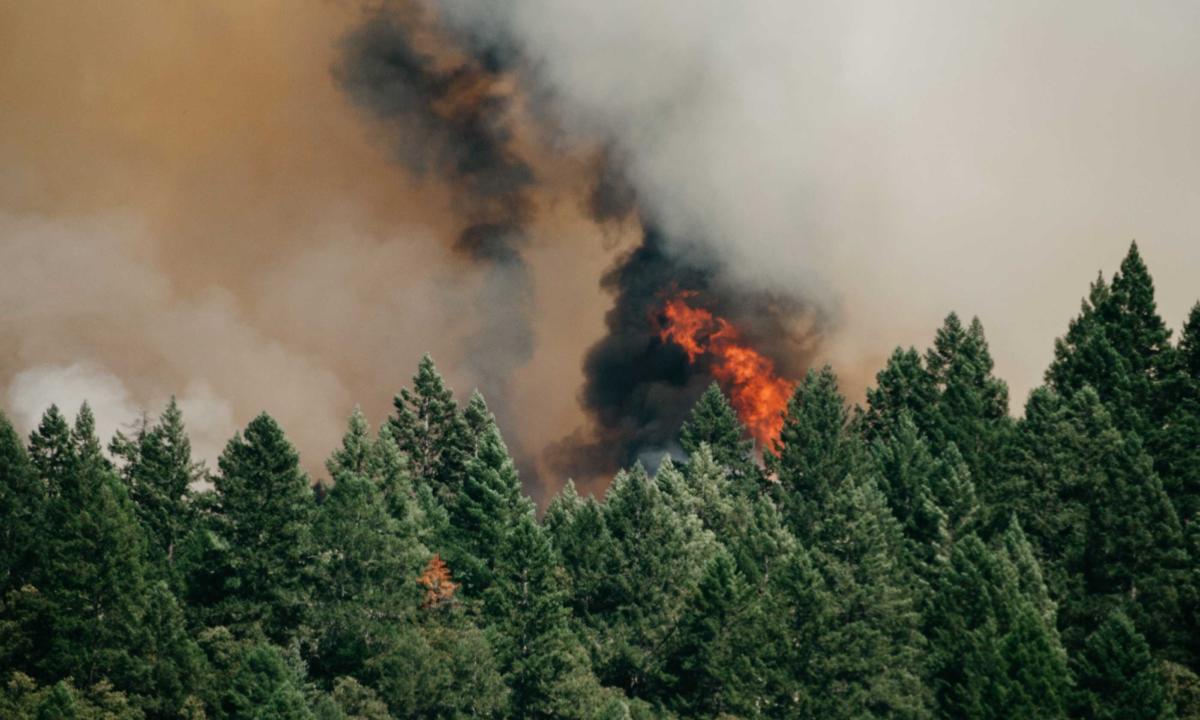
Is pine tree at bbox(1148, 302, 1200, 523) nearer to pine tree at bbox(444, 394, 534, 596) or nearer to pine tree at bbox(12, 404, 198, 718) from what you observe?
pine tree at bbox(444, 394, 534, 596)

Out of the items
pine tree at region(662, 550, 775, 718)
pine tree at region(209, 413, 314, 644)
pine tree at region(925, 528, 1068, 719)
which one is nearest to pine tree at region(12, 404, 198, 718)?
pine tree at region(209, 413, 314, 644)

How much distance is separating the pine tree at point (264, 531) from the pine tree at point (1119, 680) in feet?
186

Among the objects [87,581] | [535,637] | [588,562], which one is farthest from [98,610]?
[588,562]

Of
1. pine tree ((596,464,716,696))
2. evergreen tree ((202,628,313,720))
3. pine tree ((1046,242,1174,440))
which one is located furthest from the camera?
pine tree ((1046,242,1174,440))

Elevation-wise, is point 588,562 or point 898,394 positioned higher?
point 898,394

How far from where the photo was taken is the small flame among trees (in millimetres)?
120106

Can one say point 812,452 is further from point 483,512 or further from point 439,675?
point 439,675

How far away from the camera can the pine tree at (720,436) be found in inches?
6609

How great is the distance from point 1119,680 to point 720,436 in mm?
73096

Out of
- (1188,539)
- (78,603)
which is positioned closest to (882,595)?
(1188,539)

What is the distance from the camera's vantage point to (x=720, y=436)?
16938cm

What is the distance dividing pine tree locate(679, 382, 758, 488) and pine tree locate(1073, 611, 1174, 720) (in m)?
66.1

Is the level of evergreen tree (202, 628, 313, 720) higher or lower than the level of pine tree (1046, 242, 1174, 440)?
lower

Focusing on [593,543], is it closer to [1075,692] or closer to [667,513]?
[667,513]
